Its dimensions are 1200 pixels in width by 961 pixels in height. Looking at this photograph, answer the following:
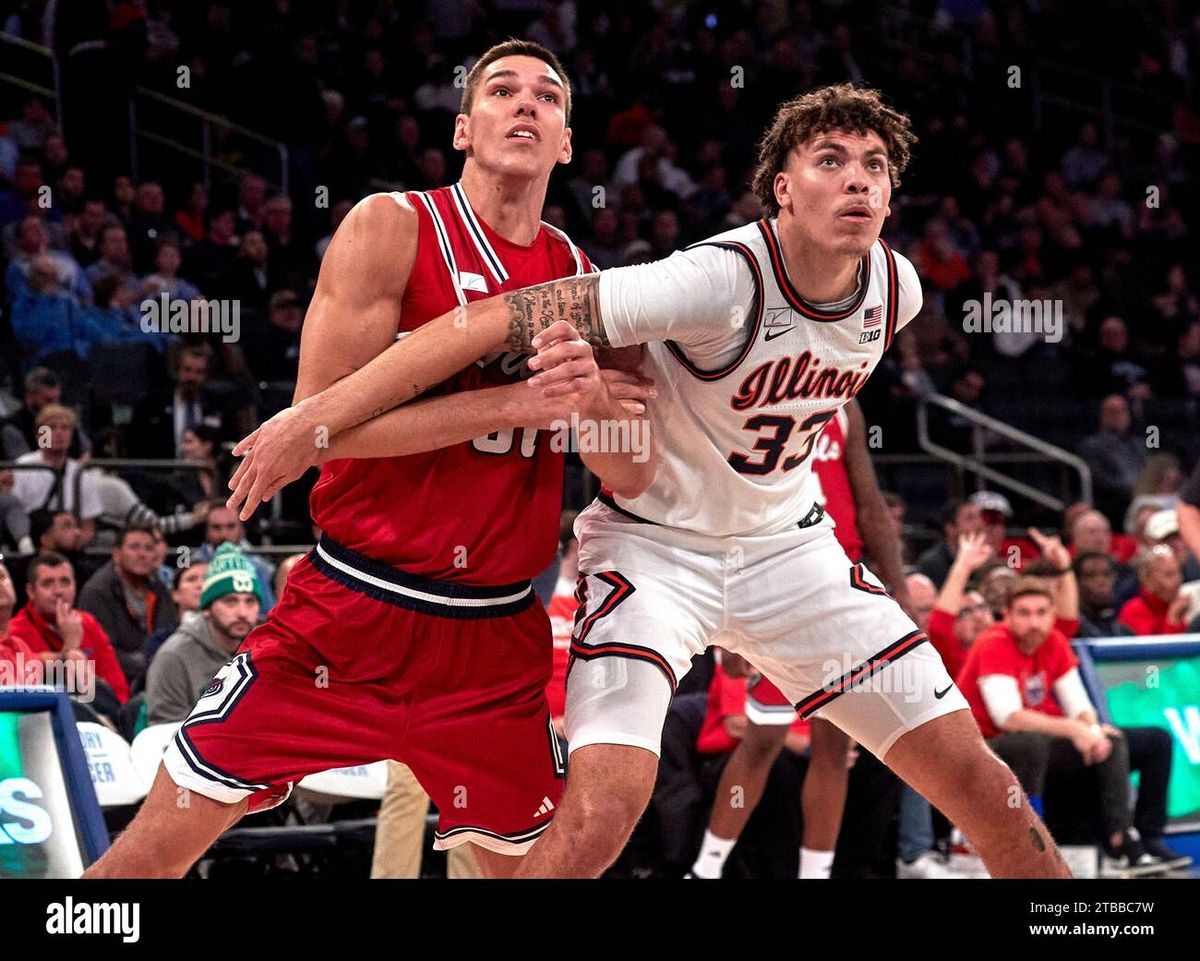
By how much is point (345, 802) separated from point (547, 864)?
314 centimetres

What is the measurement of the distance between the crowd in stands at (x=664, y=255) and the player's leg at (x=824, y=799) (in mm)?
476

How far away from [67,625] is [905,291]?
3.92 metres

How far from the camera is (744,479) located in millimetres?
3898

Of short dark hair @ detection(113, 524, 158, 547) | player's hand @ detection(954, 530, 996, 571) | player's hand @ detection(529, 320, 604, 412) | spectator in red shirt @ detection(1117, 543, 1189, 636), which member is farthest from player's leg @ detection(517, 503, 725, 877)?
spectator in red shirt @ detection(1117, 543, 1189, 636)

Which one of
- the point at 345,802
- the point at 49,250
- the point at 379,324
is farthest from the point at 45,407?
the point at 379,324

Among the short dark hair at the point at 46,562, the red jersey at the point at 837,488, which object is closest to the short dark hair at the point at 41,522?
the short dark hair at the point at 46,562

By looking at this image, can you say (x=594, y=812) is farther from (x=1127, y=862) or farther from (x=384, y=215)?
(x=1127, y=862)

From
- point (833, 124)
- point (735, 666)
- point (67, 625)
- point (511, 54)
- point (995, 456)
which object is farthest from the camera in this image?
point (995, 456)

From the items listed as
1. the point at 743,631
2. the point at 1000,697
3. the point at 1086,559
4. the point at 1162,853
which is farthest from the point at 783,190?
the point at 1086,559

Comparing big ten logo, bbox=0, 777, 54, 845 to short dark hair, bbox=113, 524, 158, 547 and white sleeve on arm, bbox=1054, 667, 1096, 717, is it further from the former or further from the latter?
white sleeve on arm, bbox=1054, 667, 1096, 717

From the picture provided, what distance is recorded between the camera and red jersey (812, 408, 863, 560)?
20.2 ft

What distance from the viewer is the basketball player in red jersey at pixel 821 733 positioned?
5.89 m

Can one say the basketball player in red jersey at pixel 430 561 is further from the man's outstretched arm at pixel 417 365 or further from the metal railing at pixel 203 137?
the metal railing at pixel 203 137

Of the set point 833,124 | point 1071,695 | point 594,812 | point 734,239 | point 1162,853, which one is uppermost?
point 833,124
